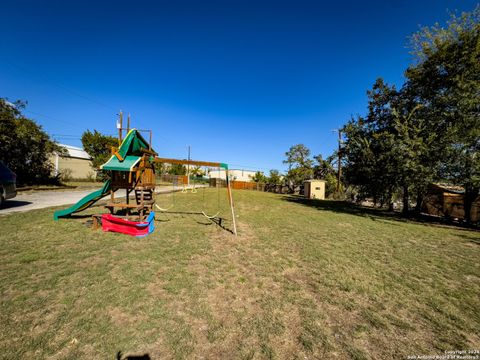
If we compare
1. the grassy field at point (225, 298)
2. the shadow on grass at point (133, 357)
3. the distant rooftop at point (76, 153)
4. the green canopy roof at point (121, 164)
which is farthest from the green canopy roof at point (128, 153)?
the distant rooftop at point (76, 153)

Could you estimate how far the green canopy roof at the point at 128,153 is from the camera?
7125mm

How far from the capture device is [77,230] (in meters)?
7.28

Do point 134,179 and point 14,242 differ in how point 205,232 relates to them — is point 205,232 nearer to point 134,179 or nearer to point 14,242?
point 134,179

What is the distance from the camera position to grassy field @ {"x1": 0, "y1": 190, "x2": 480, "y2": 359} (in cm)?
263

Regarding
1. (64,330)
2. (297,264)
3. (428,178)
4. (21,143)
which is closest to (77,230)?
(64,330)

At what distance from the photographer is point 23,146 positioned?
2098cm

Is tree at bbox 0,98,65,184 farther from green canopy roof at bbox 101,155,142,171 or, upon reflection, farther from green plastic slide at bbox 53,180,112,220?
green canopy roof at bbox 101,155,142,171

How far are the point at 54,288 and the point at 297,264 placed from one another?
5.28 metres

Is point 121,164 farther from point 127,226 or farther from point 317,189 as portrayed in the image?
point 317,189

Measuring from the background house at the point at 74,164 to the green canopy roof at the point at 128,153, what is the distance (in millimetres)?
32454

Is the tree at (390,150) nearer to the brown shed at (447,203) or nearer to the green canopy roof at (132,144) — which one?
the brown shed at (447,203)

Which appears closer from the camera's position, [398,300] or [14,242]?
[398,300]

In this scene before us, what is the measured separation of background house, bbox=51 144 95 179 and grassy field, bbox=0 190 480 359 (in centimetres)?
3373

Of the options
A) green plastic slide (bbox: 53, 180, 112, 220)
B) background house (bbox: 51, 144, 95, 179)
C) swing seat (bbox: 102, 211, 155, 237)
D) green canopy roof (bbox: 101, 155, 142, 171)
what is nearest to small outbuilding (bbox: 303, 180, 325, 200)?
swing seat (bbox: 102, 211, 155, 237)
